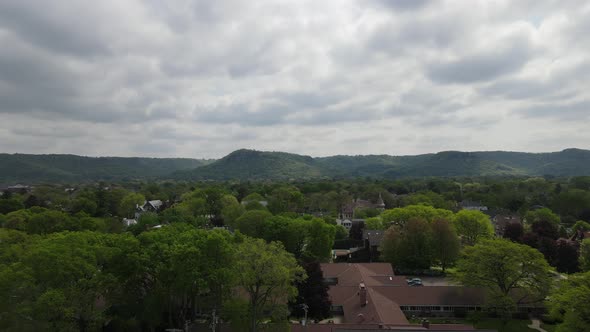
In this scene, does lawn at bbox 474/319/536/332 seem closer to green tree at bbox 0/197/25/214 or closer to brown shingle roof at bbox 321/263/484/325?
brown shingle roof at bbox 321/263/484/325

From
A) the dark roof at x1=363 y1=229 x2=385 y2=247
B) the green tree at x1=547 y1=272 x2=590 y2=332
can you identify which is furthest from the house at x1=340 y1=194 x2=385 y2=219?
the green tree at x1=547 y1=272 x2=590 y2=332

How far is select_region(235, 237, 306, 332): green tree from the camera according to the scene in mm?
25750

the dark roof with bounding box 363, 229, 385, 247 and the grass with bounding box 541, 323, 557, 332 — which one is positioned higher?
the dark roof with bounding box 363, 229, 385, 247

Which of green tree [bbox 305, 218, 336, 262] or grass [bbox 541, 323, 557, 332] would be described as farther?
green tree [bbox 305, 218, 336, 262]

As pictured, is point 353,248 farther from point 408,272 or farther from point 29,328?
point 29,328

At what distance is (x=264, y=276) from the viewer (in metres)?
25.7

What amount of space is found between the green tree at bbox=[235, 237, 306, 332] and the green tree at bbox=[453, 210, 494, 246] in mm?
37565

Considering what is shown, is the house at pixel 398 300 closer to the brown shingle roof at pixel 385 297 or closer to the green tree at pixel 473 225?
the brown shingle roof at pixel 385 297

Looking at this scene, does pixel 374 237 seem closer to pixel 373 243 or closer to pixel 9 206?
pixel 373 243

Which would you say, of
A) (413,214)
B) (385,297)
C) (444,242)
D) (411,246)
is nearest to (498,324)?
(385,297)

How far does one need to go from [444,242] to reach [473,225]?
10620mm

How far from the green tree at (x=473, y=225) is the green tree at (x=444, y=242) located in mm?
8937

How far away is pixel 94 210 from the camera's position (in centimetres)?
8344

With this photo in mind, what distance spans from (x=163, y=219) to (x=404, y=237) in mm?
45002
